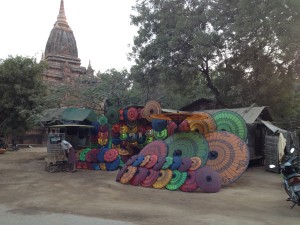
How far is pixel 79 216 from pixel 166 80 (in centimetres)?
1446

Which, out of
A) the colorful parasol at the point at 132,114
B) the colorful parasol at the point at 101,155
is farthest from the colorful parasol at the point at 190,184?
the colorful parasol at the point at 132,114

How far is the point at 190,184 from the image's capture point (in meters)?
9.80

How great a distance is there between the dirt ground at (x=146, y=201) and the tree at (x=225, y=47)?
7729 mm

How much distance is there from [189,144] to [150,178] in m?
2.06

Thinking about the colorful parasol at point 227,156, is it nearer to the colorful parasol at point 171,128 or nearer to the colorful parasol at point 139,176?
the colorful parasol at point 171,128

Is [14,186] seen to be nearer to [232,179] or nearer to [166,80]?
[232,179]

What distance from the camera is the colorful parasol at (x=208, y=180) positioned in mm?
9547

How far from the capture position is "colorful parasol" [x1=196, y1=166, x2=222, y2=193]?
9.55 m

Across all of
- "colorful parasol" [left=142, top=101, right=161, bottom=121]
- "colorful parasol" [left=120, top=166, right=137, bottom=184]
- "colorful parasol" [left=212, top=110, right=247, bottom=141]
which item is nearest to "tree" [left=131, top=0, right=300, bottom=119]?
"colorful parasol" [left=142, top=101, right=161, bottom=121]

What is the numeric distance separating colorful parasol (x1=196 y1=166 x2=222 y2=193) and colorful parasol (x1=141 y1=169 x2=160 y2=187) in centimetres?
144

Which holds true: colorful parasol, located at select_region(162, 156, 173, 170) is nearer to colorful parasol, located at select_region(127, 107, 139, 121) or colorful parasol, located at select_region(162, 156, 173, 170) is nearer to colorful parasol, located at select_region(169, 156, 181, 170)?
colorful parasol, located at select_region(169, 156, 181, 170)

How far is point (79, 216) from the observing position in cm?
652

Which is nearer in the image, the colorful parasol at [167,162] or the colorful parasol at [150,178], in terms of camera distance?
the colorful parasol at [150,178]

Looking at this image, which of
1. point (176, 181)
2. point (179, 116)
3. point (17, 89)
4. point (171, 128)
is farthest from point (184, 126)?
point (17, 89)
